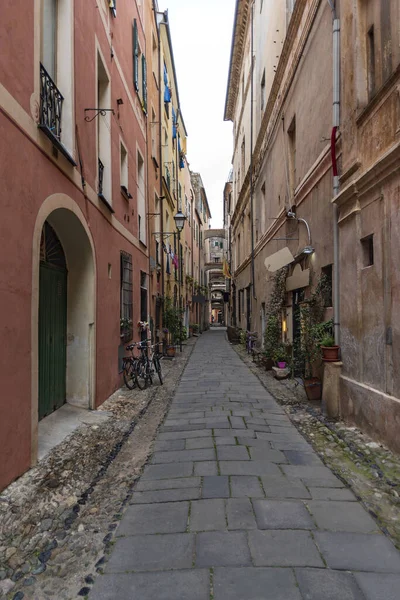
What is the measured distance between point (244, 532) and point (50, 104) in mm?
4732

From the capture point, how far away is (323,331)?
633 cm

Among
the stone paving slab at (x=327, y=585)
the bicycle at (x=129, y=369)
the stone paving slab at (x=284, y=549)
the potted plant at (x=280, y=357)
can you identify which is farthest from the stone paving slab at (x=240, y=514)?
the potted plant at (x=280, y=357)

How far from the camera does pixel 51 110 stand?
15.6 ft

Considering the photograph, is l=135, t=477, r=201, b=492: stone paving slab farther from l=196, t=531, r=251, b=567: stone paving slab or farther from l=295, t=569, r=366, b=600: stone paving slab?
l=295, t=569, r=366, b=600: stone paving slab

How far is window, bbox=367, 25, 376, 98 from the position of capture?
4.96 metres

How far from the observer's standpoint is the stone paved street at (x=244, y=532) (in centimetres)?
220

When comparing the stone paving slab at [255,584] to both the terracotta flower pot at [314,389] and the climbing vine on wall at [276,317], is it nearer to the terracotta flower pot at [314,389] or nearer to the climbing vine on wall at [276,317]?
the terracotta flower pot at [314,389]

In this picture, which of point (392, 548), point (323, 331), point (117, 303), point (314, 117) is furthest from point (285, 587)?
point (314, 117)

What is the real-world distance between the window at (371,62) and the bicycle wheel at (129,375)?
Answer: 19.9 feet

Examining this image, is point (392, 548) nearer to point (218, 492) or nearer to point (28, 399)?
point (218, 492)

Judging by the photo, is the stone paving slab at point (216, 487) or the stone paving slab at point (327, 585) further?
the stone paving slab at point (216, 487)

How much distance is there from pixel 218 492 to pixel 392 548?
132cm

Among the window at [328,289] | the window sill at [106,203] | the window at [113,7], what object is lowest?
the window at [328,289]

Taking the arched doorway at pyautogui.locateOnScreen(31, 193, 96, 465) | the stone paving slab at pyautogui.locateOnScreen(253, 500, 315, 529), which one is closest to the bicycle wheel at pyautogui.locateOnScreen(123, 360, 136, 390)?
the arched doorway at pyautogui.locateOnScreen(31, 193, 96, 465)
